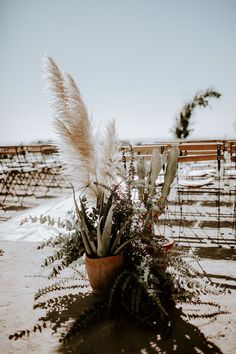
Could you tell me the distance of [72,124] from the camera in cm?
171

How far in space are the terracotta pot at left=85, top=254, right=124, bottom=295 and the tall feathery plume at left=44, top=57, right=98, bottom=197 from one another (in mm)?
454

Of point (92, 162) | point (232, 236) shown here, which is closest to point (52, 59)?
point (92, 162)

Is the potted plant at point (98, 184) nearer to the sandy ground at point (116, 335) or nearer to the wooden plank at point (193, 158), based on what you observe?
the sandy ground at point (116, 335)

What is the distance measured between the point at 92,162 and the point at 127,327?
918 millimetres

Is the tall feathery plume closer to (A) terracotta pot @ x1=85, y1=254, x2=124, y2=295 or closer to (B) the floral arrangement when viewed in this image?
(B) the floral arrangement

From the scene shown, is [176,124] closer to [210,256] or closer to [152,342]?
[210,256]

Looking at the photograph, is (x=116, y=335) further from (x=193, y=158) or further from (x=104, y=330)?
(x=193, y=158)

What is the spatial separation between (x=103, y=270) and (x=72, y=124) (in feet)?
2.82

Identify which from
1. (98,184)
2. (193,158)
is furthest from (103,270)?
(193,158)

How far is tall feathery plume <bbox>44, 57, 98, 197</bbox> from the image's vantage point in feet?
5.55

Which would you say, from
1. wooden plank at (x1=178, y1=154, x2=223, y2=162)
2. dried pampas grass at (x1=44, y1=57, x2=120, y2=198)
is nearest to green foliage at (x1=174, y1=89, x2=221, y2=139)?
wooden plank at (x1=178, y1=154, x2=223, y2=162)

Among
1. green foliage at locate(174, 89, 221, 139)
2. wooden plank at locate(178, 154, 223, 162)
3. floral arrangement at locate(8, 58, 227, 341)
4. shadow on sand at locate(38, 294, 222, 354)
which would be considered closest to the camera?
shadow on sand at locate(38, 294, 222, 354)

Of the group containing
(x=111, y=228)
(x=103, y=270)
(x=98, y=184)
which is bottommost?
(x=103, y=270)

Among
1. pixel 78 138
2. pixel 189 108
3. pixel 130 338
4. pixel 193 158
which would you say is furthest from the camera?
pixel 189 108
